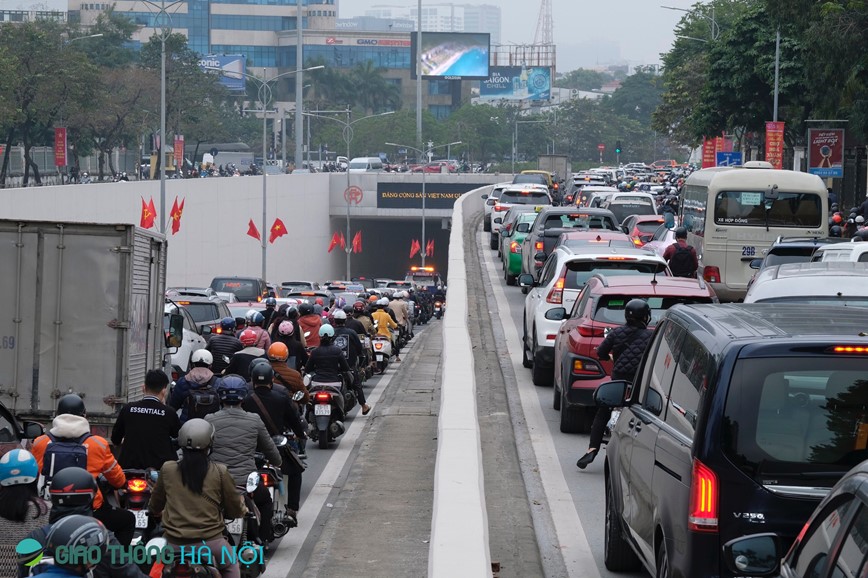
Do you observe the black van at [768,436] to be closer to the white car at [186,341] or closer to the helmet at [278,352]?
the helmet at [278,352]

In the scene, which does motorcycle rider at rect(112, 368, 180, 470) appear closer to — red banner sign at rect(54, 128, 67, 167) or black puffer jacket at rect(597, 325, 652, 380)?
black puffer jacket at rect(597, 325, 652, 380)

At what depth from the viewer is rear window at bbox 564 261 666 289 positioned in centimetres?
1769

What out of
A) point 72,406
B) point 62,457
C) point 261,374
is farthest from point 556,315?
point 62,457

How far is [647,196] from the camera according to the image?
40.8m

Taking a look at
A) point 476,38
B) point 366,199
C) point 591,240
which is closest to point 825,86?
point 591,240

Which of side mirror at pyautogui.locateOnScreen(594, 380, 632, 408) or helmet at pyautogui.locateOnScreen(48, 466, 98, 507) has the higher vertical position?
side mirror at pyautogui.locateOnScreen(594, 380, 632, 408)

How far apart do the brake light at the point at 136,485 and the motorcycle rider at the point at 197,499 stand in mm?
1428

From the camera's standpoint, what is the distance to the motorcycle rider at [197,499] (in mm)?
8109

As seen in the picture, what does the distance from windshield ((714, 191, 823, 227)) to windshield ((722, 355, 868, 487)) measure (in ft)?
69.8

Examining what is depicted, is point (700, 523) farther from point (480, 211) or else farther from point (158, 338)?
point (480, 211)

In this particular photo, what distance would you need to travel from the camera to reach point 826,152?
4388 cm

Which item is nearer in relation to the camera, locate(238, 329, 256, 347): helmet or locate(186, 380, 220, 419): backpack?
locate(186, 380, 220, 419): backpack

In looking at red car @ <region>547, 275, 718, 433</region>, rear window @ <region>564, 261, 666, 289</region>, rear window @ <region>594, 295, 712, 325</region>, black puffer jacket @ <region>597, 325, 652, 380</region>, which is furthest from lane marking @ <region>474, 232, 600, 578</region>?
rear window @ <region>564, 261, 666, 289</region>

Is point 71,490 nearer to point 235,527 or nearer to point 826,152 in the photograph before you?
point 235,527
